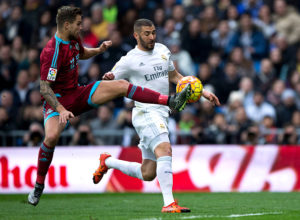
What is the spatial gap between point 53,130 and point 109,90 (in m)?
0.94

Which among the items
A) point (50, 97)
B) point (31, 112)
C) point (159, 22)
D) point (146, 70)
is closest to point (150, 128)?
point (146, 70)

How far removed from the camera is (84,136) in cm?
1434

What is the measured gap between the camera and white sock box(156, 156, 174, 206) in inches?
324

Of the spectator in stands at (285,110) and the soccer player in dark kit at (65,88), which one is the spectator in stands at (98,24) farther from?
the soccer player in dark kit at (65,88)

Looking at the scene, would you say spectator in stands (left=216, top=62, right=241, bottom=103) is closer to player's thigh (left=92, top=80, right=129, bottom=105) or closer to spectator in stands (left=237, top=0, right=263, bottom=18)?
spectator in stands (left=237, top=0, right=263, bottom=18)

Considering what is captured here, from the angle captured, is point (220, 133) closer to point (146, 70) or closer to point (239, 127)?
point (239, 127)

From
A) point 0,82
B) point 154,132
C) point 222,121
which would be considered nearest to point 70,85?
point 154,132

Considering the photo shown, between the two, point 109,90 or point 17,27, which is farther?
point 17,27

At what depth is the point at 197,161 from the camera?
45.4 ft

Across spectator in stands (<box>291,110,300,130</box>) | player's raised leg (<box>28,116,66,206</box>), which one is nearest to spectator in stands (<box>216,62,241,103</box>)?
spectator in stands (<box>291,110,300,130</box>)

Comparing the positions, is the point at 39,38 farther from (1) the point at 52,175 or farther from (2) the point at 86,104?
(2) the point at 86,104

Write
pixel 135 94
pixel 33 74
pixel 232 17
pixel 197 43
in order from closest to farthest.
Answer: pixel 135 94 → pixel 33 74 → pixel 197 43 → pixel 232 17

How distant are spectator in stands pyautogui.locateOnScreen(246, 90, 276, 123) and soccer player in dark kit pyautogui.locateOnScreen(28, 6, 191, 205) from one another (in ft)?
21.5

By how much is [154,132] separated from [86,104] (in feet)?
3.05
